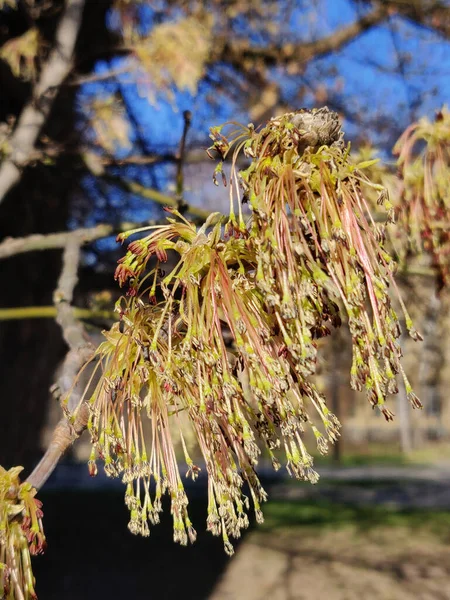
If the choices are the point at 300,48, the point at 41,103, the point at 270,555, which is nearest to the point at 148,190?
the point at 41,103

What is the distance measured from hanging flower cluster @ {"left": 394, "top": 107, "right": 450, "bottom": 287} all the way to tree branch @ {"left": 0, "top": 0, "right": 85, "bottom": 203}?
1.59 meters

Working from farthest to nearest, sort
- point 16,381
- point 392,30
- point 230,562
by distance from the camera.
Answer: point 230,562 < point 392,30 < point 16,381

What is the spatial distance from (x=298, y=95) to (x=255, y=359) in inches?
190

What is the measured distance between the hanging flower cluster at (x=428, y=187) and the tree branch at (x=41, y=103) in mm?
1593

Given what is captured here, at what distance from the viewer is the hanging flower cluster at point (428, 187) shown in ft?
Answer: 6.73

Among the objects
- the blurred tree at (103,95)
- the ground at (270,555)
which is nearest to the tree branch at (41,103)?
the blurred tree at (103,95)

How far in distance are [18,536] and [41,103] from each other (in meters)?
2.35

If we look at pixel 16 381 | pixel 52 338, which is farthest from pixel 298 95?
pixel 16 381

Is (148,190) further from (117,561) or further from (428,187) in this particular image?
(117,561)

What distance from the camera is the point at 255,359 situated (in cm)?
91

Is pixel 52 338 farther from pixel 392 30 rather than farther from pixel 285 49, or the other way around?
pixel 392 30

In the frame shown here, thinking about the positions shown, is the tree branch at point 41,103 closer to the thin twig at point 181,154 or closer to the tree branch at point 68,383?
the thin twig at point 181,154

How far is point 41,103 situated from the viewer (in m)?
2.89

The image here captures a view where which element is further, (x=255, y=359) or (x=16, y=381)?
(x=16, y=381)
